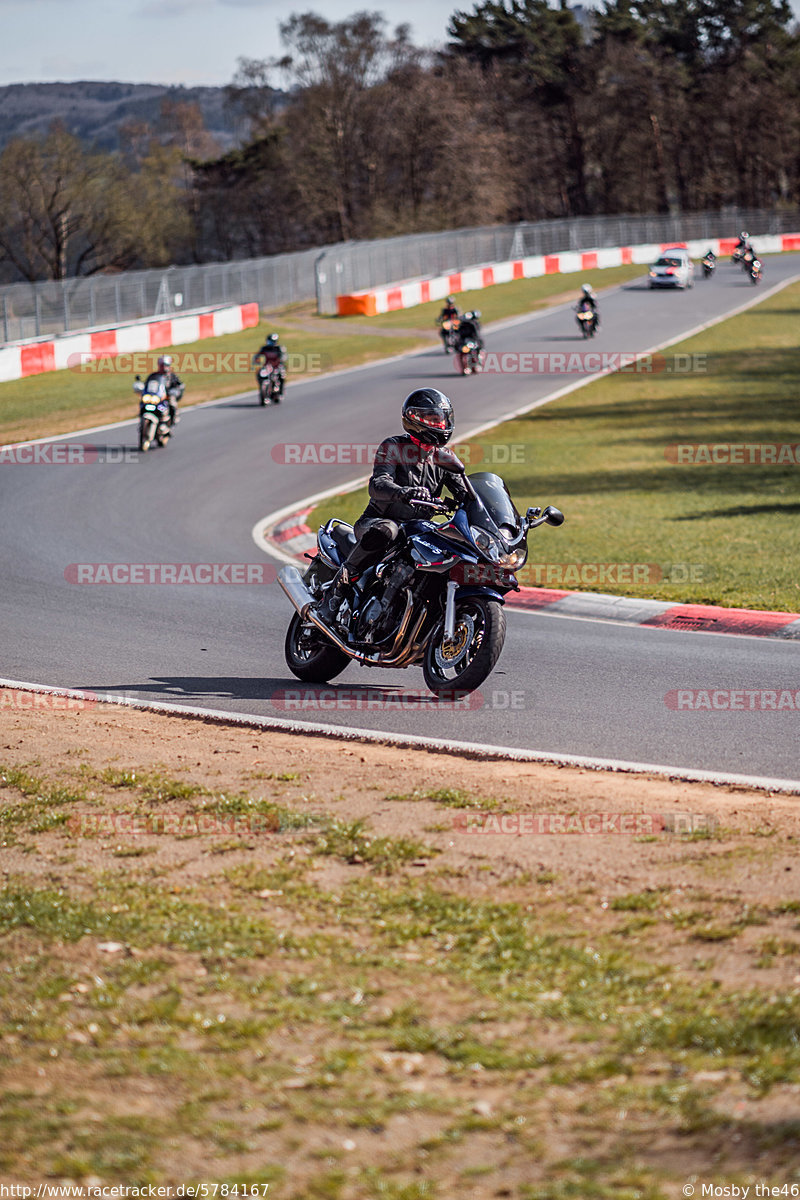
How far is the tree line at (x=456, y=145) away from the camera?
77000 millimetres

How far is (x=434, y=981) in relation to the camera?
187 inches

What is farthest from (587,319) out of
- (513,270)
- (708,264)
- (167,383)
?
(708,264)

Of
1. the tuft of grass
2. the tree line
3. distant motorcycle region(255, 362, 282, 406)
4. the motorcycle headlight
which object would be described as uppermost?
the tree line

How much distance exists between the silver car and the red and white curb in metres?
44.0

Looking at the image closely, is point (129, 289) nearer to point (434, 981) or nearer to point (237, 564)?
point (237, 564)

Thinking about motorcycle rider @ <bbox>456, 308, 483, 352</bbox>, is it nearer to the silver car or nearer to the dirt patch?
the silver car

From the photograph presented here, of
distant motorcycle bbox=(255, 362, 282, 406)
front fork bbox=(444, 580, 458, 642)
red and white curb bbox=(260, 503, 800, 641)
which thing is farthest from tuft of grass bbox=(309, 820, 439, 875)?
distant motorcycle bbox=(255, 362, 282, 406)

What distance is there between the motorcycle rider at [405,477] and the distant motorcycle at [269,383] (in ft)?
66.9

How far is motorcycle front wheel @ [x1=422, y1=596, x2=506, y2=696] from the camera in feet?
28.1

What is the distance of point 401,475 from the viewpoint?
361 inches

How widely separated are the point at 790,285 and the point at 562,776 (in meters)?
52.2

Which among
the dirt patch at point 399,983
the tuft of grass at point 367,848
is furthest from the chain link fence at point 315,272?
the tuft of grass at point 367,848

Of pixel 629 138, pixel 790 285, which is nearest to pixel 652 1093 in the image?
pixel 790 285

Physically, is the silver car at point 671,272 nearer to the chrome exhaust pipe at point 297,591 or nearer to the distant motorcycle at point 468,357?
the distant motorcycle at point 468,357
